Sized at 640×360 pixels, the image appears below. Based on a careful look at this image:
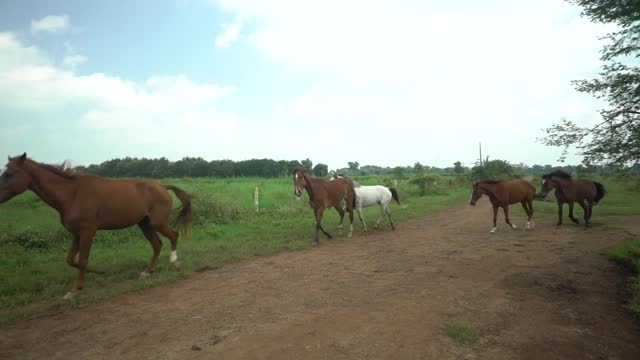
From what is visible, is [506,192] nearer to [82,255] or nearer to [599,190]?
[599,190]

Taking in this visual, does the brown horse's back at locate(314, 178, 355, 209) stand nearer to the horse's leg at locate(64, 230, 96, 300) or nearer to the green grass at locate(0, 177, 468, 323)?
the green grass at locate(0, 177, 468, 323)

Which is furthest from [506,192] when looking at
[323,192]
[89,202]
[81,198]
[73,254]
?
[73,254]


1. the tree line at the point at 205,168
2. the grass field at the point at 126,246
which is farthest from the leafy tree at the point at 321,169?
the grass field at the point at 126,246

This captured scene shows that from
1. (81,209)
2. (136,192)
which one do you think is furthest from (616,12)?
(81,209)

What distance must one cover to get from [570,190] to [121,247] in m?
15.0

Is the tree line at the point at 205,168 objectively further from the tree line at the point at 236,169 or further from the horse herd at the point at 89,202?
the horse herd at the point at 89,202

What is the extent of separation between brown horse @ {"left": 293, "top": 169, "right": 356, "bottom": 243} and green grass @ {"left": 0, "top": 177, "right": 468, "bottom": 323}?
886mm

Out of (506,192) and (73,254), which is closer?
(73,254)

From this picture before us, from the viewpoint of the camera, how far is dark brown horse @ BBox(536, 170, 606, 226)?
13055 millimetres

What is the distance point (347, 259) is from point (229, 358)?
4852 millimetres

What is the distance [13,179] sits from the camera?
605 cm

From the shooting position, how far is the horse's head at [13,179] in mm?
5984

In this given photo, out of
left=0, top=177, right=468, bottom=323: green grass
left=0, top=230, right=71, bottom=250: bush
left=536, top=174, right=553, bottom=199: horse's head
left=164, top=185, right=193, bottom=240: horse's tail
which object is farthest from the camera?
left=536, top=174, right=553, bottom=199: horse's head

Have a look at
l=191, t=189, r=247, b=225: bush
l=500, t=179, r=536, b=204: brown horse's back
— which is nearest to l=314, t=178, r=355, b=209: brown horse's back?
l=191, t=189, r=247, b=225: bush
